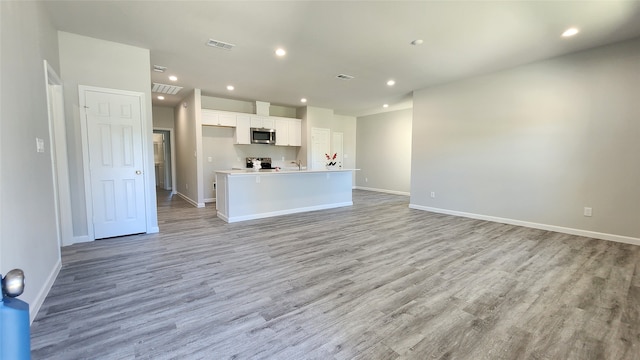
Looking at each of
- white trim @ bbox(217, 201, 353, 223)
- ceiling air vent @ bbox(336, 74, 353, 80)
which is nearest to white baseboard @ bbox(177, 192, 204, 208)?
white trim @ bbox(217, 201, 353, 223)

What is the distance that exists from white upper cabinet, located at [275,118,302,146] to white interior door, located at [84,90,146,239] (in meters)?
4.00

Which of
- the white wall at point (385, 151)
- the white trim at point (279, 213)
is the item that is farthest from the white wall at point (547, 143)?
the white wall at point (385, 151)

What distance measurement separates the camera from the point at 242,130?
6.93m

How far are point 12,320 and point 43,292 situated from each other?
6.18ft

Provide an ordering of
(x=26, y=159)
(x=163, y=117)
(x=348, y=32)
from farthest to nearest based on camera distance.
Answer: (x=163, y=117) → (x=348, y=32) → (x=26, y=159)

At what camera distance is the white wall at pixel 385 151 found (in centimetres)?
838

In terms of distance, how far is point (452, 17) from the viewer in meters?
2.89

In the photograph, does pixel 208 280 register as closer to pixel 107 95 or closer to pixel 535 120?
pixel 107 95

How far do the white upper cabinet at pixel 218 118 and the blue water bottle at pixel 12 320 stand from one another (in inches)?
238

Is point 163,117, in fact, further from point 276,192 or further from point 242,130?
point 276,192

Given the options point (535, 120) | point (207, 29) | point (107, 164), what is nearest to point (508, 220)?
point (535, 120)

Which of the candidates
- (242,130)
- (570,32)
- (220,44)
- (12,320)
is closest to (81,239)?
(220,44)

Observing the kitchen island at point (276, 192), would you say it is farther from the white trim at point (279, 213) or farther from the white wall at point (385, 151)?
the white wall at point (385, 151)

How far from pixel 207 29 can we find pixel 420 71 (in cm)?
348
